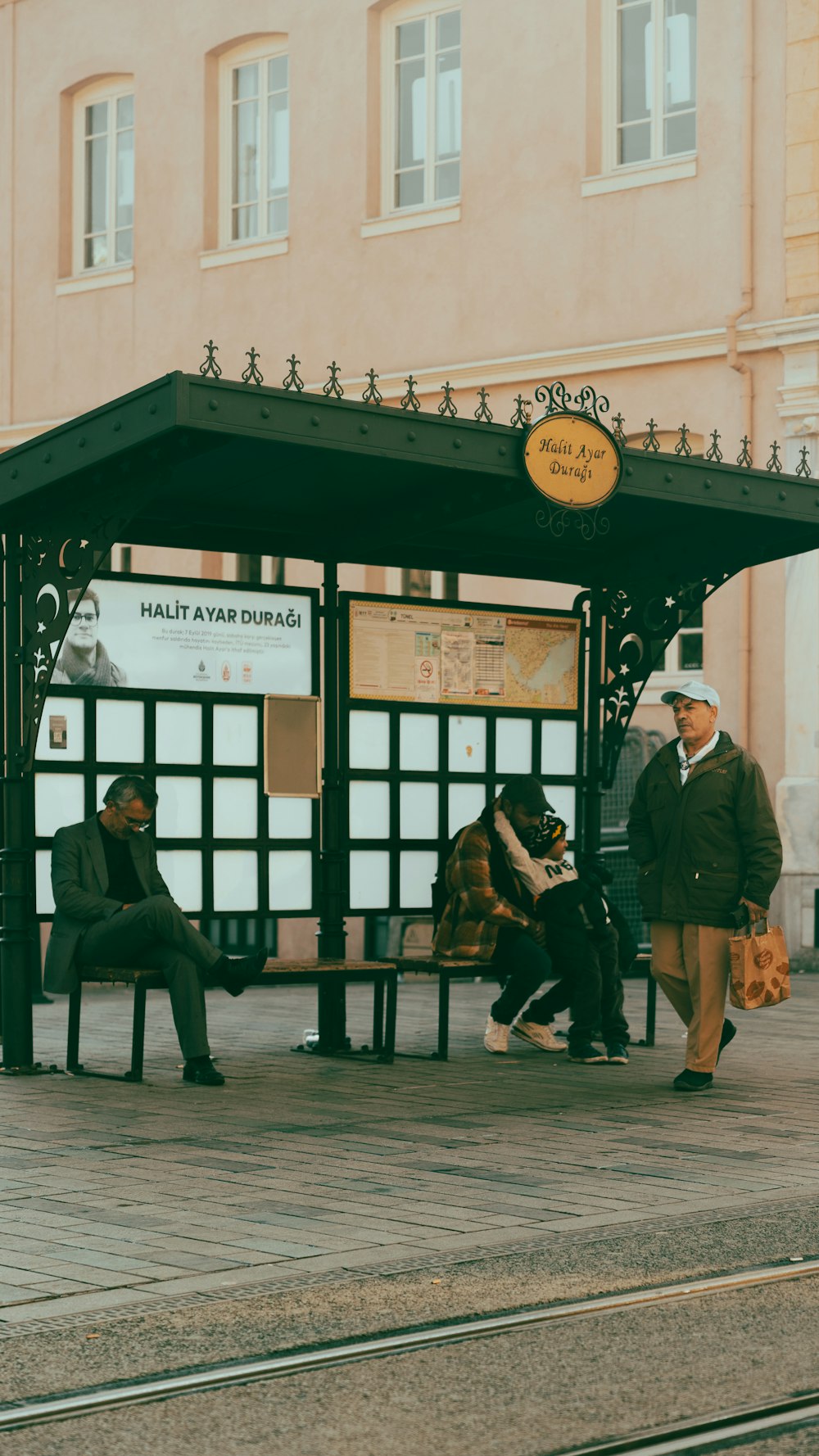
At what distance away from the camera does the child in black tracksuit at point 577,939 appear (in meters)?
11.0

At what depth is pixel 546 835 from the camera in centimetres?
1105

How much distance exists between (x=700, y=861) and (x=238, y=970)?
2.16 meters

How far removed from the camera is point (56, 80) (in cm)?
2305

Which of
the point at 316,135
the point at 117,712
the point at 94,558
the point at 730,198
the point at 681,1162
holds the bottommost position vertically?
the point at 681,1162

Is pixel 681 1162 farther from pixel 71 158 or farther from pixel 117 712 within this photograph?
pixel 71 158

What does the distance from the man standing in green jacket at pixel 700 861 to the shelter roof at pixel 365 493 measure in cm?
120

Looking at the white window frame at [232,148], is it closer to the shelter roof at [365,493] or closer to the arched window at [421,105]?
the arched window at [421,105]

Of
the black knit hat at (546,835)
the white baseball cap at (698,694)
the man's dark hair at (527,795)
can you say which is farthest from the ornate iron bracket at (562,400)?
the black knit hat at (546,835)

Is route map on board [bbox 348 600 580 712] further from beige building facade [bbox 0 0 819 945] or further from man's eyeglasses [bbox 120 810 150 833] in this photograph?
beige building facade [bbox 0 0 819 945]

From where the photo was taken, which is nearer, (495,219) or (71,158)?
(495,219)

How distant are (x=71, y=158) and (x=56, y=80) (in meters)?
0.81

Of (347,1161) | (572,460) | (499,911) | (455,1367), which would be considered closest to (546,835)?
(499,911)

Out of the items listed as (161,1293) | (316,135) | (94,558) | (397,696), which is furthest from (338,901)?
(316,135)

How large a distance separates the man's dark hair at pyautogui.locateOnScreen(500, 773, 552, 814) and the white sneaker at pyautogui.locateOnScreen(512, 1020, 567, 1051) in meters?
1.18
